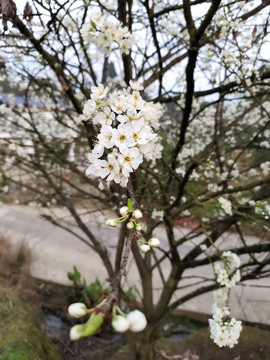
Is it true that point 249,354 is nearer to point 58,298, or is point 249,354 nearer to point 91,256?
point 58,298

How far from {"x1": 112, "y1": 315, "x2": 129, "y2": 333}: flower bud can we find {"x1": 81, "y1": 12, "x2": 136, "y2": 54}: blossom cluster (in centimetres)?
152

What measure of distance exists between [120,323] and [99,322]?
50 millimetres

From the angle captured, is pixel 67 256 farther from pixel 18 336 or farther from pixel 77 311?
pixel 77 311

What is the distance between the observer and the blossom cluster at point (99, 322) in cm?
54

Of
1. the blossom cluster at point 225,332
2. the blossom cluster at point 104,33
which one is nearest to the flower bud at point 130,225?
the blossom cluster at point 225,332

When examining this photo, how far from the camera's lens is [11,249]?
219 inches

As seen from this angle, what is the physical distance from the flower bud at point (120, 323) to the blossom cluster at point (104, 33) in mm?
1525

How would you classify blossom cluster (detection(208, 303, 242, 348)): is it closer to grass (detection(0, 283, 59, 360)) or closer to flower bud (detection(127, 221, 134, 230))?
flower bud (detection(127, 221, 134, 230))

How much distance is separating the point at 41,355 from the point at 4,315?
0.43 metres

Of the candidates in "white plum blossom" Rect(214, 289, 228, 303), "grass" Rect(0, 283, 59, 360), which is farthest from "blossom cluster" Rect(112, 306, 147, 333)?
"white plum blossom" Rect(214, 289, 228, 303)

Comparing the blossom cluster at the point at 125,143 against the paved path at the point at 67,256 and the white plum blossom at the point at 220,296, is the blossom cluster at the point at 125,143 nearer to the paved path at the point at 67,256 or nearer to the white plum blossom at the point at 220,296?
the white plum blossom at the point at 220,296

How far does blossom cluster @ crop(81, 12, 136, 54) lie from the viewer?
5.62 feet

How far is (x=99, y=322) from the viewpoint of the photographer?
551 millimetres

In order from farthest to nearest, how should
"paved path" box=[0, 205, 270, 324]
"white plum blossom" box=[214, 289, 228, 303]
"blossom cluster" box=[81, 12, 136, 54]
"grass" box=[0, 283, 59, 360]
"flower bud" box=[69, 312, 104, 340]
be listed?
"paved path" box=[0, 205, 270, 324] → "white plum blossom" box=[214, 289, 228, 303] → "grass" box=[0, 283, 59, 360] → "blossom cluster" box=[81, 12, 136, 54] → "flower bud" box=[69, 312, 104, 340]
